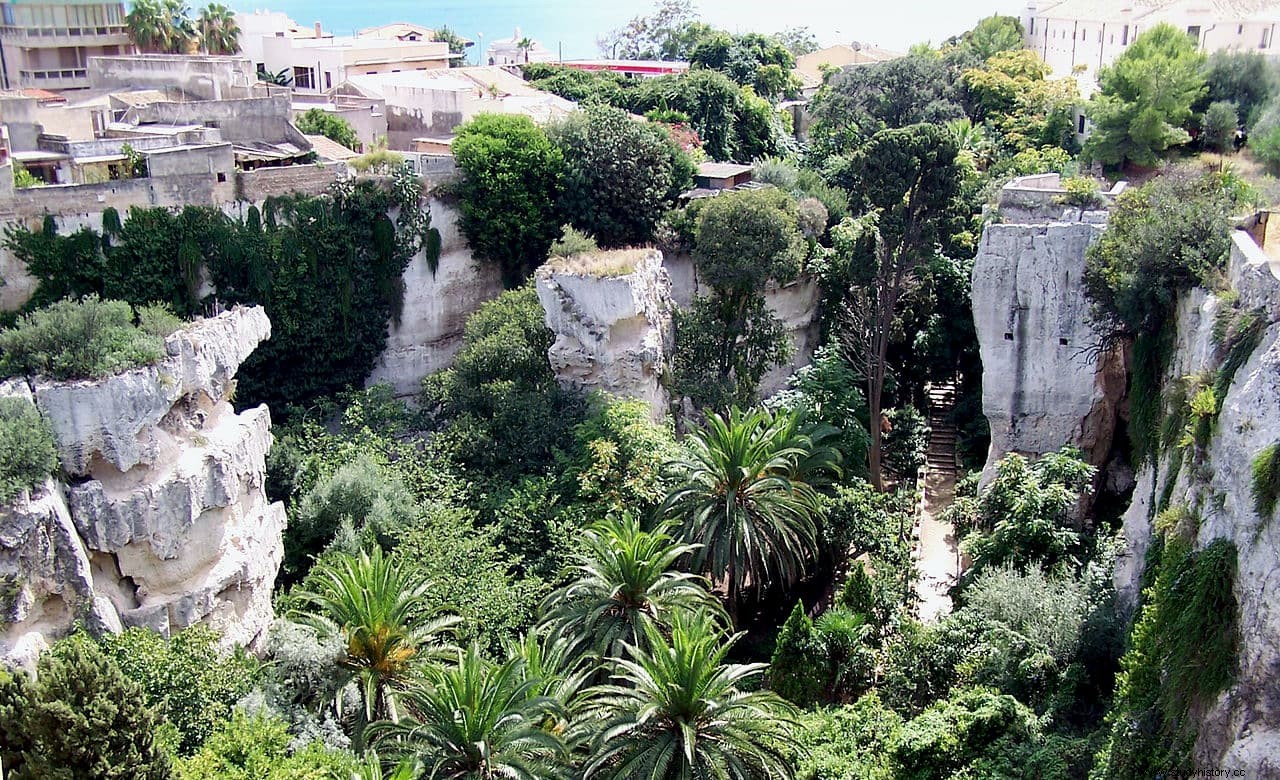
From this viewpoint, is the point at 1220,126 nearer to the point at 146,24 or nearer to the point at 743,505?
the point at 743,505

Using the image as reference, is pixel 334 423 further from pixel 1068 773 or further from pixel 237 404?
pixel 1068 773

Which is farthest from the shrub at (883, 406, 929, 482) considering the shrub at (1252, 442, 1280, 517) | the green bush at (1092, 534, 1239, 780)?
the shrub at (1252, 442, 1280, 517)

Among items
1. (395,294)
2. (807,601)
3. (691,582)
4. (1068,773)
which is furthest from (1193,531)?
(395,294)

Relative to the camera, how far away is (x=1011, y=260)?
26.5 m

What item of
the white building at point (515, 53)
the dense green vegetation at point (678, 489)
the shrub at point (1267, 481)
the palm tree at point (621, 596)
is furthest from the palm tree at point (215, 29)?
the shrub at point (1267, 481)

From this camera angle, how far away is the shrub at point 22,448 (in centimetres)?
1894

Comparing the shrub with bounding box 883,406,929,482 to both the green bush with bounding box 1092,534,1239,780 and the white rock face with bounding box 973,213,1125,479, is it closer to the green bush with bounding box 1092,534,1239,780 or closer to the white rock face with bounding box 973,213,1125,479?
the white rock face with bounding box 973,213,1125,479

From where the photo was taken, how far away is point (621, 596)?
22172 millimetres

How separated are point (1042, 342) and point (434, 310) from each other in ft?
60.4

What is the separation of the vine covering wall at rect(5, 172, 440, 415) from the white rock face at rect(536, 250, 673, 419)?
6371mm

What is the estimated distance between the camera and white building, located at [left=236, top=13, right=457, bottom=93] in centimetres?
5569

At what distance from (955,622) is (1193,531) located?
19.3 feet

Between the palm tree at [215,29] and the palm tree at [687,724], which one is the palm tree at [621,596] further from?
the palm tree at [215,29]

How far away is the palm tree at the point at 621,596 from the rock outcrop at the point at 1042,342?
963cm
